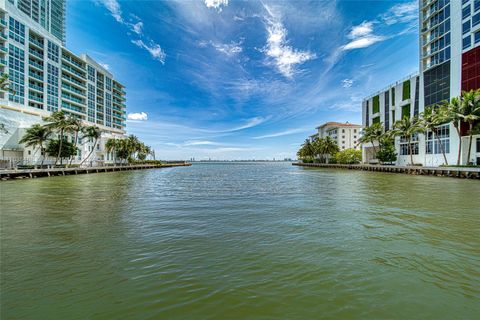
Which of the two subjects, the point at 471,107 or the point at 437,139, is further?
the point at 437,139

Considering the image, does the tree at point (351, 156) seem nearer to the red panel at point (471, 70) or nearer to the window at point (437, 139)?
the window at point (437, 139)

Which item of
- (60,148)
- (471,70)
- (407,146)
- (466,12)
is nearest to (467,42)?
(466,12)

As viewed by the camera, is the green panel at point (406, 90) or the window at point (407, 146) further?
the green panel at point (406, 90)

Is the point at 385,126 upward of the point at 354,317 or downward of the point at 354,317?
upward

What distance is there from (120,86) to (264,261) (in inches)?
4678

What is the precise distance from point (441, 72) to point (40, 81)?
95.7 metres

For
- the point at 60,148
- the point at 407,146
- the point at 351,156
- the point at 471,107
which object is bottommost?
the point at 351,156

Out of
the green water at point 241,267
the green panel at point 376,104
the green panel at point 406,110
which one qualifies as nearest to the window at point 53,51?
the green water at point 241,267

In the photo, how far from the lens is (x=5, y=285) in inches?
202

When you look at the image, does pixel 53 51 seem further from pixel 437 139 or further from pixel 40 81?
pixel 437 139

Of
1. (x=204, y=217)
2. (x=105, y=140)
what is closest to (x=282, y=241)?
(x=204, y=217)

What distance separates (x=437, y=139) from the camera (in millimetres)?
52188

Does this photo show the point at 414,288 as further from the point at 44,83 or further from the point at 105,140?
the point at 105,140

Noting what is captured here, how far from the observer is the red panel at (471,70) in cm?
4197
